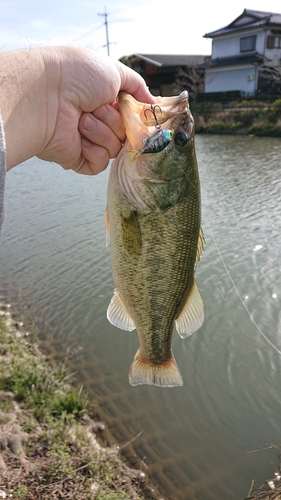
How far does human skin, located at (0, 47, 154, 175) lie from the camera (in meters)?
1.89

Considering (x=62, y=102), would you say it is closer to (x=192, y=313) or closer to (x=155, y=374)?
(x=192, y=313)

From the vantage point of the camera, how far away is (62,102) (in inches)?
82.0

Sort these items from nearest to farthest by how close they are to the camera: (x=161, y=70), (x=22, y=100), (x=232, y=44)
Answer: (x=22, y=100) → (x=232, y=44) → (x=161, y=70)

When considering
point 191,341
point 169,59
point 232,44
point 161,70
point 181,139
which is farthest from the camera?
point 169,59

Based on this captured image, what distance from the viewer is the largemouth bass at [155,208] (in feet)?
6.61

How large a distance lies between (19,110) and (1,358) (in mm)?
4316

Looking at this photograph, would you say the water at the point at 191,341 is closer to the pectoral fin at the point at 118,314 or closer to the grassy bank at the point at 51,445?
the grassy bank at the point at 51,445

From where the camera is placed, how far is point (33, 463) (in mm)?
3689

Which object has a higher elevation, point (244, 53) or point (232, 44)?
point (232, 44)

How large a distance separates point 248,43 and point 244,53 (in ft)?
2.64

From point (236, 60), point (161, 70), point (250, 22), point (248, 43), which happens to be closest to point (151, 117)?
point (236, 60)

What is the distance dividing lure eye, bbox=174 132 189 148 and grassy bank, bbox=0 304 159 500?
2.99 metres

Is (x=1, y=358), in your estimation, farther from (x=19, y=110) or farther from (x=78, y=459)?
(x=19, y=110)

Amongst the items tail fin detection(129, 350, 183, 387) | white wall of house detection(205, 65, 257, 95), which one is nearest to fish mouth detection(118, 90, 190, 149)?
tail fin detection(129, 350, 183, 387)
